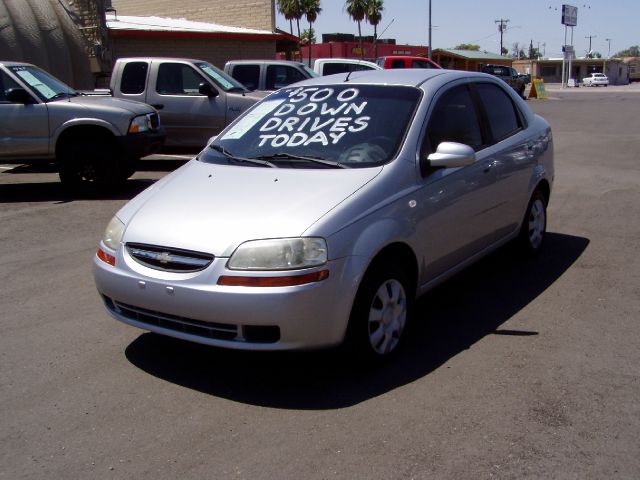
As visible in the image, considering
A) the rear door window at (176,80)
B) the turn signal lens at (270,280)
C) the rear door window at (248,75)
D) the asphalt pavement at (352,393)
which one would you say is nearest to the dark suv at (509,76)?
the rear door window at (248,75)

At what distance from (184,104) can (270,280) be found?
9420 millimetres

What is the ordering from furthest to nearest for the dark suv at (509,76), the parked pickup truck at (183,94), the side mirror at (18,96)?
the dark suv at (509,76)
the parked pickup truck at (183,94)
the side mirror at (18,96)

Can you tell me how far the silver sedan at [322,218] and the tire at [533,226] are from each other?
1.92ft

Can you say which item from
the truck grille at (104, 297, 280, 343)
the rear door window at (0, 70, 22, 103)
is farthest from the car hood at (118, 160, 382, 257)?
the rear door window at (0, 70, 22, 103)

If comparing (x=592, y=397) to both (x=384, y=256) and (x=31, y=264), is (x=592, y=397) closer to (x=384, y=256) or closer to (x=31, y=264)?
(x=384, y=256)

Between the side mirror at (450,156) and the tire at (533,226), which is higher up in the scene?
the side mirror at (450,156)

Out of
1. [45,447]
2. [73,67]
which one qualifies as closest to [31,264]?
[45,447]

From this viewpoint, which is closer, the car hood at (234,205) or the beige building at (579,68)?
the car hood at (234,205)

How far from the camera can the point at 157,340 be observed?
494 centimetres

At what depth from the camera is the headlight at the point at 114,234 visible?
14.5ft

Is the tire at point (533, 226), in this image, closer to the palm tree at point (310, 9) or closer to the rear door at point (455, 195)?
the rear door at point (455, 195)

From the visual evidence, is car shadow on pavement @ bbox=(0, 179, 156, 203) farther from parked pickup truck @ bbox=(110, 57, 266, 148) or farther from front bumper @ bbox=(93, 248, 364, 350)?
front bumper @ bbox=(93, 248, 364, 350)

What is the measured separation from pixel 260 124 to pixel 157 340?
175 cm

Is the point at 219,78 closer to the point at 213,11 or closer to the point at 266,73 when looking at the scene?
the point at 266,73
